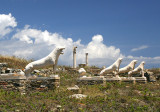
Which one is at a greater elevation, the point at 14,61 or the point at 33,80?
the point at 14,61

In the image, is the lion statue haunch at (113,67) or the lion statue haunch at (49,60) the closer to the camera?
the lion statue haunch at (49,60)

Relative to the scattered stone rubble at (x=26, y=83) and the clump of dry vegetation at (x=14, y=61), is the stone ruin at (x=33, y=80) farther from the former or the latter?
the clump of dry vegetation at (x=14, y=61)

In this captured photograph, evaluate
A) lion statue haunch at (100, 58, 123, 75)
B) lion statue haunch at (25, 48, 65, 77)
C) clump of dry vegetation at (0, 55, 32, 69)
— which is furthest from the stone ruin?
clump of dry vegetation at (0, 55, 32, 69)

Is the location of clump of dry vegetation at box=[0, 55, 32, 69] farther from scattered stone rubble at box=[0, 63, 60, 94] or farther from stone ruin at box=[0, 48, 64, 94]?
stone ruin at box=[0, 48, 64, 94]

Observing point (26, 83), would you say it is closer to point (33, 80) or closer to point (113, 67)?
point (33, 80)

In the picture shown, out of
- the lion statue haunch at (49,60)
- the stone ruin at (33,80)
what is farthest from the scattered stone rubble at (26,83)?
the lion statue haunch at (49,60)

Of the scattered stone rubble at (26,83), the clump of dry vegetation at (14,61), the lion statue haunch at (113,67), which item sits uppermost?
the clump of dry vegetation at (14,61)

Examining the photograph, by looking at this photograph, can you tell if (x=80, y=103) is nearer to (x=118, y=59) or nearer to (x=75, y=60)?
(x=118, y=59)

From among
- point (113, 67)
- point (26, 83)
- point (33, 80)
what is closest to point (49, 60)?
point (33, 80)

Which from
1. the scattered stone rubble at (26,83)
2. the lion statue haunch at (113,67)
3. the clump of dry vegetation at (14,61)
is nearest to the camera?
the scattered stone rubble at (26,83)

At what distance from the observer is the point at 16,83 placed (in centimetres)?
1059

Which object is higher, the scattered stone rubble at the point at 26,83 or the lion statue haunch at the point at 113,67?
the lion statue haunch at the point at 113,67

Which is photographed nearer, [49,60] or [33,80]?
[49,60]

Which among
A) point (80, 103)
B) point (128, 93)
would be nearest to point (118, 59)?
point (128, 93)
